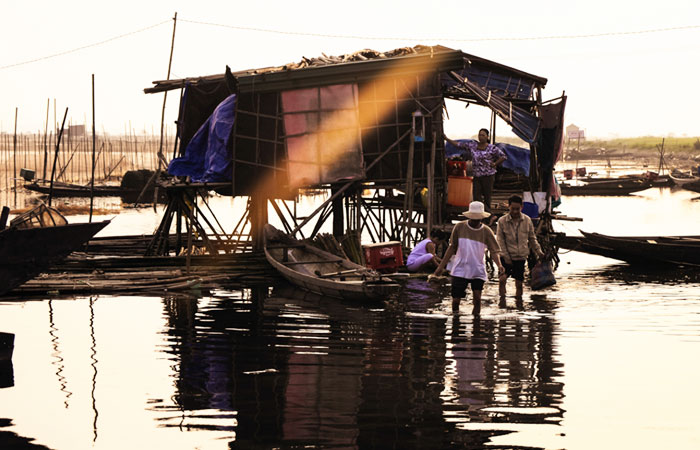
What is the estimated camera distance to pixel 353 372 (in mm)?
10211

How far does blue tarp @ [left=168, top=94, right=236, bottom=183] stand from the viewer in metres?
19.8

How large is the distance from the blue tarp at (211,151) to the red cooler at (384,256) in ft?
12.5

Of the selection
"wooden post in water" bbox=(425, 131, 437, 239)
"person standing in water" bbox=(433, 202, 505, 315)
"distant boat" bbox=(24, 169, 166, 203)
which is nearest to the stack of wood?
"wooden post in water" bbox=(425, 131, 437, 239)

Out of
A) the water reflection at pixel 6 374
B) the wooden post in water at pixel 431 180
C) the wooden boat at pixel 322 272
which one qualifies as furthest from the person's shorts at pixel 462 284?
the wooden post in water at pixel 431 180

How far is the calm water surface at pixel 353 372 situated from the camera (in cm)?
791

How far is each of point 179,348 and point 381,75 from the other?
8.55 meters

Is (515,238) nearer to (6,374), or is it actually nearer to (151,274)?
(151,274)

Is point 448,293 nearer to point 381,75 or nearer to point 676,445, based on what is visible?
point 381,75

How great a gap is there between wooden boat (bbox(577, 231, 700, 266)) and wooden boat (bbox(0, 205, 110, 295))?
1318 centimetres

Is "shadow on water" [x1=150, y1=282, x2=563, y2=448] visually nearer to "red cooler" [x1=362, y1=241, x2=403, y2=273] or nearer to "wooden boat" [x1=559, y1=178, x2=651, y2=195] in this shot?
"red cooler" [x1=362, y1=241, x2=403, y2=273]

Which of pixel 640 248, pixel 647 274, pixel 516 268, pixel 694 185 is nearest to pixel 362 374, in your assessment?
pixel 516 268

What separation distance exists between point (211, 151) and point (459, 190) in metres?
5.32

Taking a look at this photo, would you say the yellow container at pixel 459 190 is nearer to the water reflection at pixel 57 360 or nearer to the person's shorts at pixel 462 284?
the person's shorts at pixel 462 284

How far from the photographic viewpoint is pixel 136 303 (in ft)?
53.4
